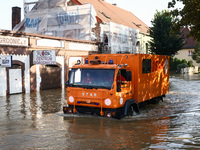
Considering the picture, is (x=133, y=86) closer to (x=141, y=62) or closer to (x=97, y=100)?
(x=141, y=62)

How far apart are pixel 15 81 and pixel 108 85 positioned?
12991 millimetres

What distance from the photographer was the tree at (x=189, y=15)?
44.2 ft

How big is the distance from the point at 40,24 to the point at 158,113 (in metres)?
25.5

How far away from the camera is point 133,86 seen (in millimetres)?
11297

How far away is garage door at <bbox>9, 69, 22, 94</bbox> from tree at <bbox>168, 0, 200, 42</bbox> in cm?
→ 1307

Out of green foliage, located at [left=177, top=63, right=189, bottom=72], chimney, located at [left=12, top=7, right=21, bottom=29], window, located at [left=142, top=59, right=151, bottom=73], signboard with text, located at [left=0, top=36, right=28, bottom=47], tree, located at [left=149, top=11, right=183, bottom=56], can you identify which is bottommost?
window, located at [left=142, top=59, right=151, bottom=73]

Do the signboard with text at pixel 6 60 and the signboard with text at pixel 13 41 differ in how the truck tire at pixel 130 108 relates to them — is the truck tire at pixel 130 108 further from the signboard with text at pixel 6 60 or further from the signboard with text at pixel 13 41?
the signboard with text at pixel 13 41

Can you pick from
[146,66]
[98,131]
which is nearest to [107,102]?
[98,131]

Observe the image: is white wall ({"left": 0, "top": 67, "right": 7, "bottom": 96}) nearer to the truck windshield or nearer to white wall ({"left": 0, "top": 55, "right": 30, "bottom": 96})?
white wall ({"left": 0, "top": 55, "right": 30, "bottom": 96})

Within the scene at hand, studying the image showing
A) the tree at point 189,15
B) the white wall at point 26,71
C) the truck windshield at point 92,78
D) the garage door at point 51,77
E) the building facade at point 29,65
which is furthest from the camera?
the garage door at point 51,77

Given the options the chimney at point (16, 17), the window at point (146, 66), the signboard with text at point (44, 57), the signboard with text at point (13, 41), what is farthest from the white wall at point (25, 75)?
the chimney at point (16, 17)

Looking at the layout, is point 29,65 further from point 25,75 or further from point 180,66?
point 180,66

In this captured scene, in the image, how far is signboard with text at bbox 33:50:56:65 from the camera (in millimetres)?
20625

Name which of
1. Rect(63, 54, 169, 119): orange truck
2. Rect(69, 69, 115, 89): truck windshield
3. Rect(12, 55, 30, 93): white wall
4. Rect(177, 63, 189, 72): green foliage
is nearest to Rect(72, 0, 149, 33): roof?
Rect(177, 63, 189, 72): green foliage
